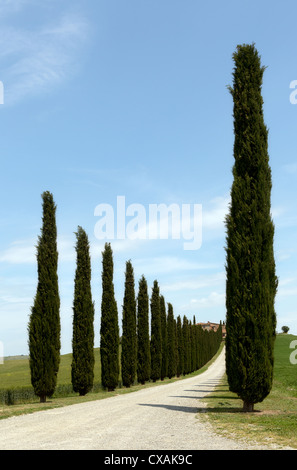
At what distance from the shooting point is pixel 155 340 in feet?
145

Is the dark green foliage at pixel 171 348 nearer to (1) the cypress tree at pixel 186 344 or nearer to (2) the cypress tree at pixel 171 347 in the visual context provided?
(2) the cypress tree at pixel 171 347

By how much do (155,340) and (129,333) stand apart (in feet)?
27.5

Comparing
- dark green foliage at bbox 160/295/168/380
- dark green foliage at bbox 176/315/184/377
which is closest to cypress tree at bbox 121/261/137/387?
dark green foliage at bbox 160/295/168/380

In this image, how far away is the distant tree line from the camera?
22.8 metres

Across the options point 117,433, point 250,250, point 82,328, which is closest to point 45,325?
point 82,328

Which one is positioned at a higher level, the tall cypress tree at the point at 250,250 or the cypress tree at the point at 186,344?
the tall cypress tree at the point at 250,250

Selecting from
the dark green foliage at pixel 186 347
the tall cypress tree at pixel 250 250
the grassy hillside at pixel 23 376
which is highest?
the tall cypress tree at pixel 250 250

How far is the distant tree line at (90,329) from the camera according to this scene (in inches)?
896

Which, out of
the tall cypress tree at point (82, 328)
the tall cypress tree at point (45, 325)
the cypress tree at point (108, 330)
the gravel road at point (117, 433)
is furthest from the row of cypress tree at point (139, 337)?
the gravel road at point (117, 433)

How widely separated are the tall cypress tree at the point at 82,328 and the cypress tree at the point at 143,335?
1295cm

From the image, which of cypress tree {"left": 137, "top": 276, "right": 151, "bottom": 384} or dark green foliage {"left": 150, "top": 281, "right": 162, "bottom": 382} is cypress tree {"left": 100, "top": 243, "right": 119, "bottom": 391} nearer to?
cypress tree {"left": 137, "top": 276, "right": 151, "bottom": 384}

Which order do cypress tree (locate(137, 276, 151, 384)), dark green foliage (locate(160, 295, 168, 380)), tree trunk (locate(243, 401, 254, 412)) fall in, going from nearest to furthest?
tree trunk (locate(243, 401, 254, 412))
cypress tree (locate(137, 276, 151, 384))
dark green foliage (locate(160, 295, 168, 380))

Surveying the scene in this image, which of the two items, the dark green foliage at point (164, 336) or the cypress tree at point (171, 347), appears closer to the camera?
the dark green foliage at point (164, 336)
